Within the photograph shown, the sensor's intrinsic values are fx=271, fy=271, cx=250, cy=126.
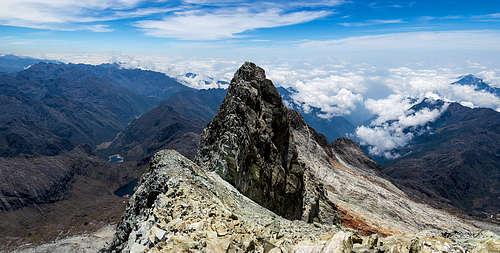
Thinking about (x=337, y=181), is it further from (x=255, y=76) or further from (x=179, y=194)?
(x=179, y=194)

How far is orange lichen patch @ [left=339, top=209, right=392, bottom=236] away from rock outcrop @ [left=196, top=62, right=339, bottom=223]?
37.8 feet

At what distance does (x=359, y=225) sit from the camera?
58062mm

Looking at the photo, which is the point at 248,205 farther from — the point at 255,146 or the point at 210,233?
the point at 255,146

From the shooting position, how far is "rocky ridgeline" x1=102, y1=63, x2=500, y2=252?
568 inches

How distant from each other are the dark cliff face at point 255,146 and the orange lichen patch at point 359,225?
23223mm

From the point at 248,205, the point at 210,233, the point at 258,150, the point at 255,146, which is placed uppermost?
the point at 255,146

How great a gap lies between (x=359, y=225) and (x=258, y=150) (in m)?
36.8

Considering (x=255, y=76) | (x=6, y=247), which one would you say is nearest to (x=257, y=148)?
(x=255, y=76)

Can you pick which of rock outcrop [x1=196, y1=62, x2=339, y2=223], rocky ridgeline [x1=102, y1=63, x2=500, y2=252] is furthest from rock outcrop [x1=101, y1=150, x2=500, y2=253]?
rock outcrop [x1=196, y1=62, x2=339, y2=223]

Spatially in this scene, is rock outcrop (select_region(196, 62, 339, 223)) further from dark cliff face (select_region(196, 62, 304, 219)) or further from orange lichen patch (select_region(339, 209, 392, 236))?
orange lichen patch (select_region(339, 209, 392, 236))

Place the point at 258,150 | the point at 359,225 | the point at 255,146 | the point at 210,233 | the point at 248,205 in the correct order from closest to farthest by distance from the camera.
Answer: the point at 210,233, the point at 248,205, the point at 255,146, the point at 258,150, the point at 359,225

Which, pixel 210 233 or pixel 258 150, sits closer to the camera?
pixel 210 233

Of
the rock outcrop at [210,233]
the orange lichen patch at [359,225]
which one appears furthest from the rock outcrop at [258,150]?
the orange lichen patch at [359,225]

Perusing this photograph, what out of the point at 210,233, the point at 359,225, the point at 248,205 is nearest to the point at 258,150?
the point at 248,205
